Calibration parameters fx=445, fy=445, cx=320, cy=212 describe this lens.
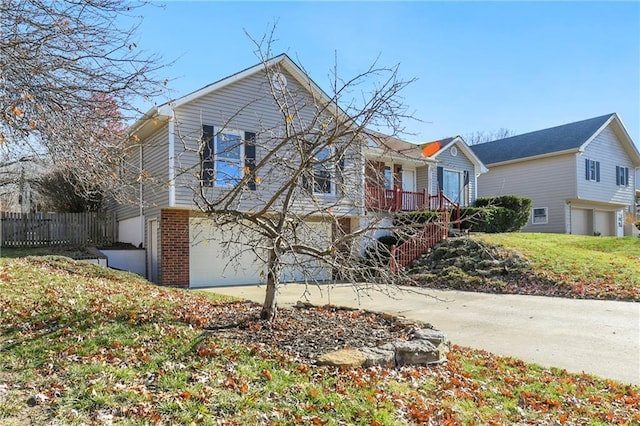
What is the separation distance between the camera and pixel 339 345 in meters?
5.23

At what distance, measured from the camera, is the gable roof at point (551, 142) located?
23.7 m

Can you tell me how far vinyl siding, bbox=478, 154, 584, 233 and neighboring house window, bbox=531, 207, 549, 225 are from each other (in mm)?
168

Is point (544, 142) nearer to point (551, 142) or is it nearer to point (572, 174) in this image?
point (551, 142)

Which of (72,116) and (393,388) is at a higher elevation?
(72,116)

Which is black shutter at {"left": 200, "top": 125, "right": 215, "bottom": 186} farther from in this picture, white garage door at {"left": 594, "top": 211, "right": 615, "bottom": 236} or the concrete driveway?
white garage door at {"left": 594, "top": 211, "right": 615, "bottom": 236}

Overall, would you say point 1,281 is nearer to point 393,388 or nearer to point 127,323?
point 127,323

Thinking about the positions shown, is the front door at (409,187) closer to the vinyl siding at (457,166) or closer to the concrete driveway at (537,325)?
the vinyl siding at (457,166)

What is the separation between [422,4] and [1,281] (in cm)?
889

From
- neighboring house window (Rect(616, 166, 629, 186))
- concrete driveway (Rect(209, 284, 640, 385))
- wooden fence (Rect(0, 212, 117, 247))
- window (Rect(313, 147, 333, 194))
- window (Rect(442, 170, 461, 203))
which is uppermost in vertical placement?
neighboring house window (Rect(616, 166, 629, 186))

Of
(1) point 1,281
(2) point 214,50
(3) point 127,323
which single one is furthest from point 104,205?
(3) point 127,323

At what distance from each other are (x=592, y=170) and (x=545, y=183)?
2.60 m

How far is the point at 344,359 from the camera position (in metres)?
4.71

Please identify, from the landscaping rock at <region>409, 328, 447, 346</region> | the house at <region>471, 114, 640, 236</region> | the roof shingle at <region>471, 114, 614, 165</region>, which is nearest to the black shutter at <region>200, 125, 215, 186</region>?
the landscaping rock at <region>409, 328, 447, 346</region>

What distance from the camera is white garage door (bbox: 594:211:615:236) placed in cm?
2648
